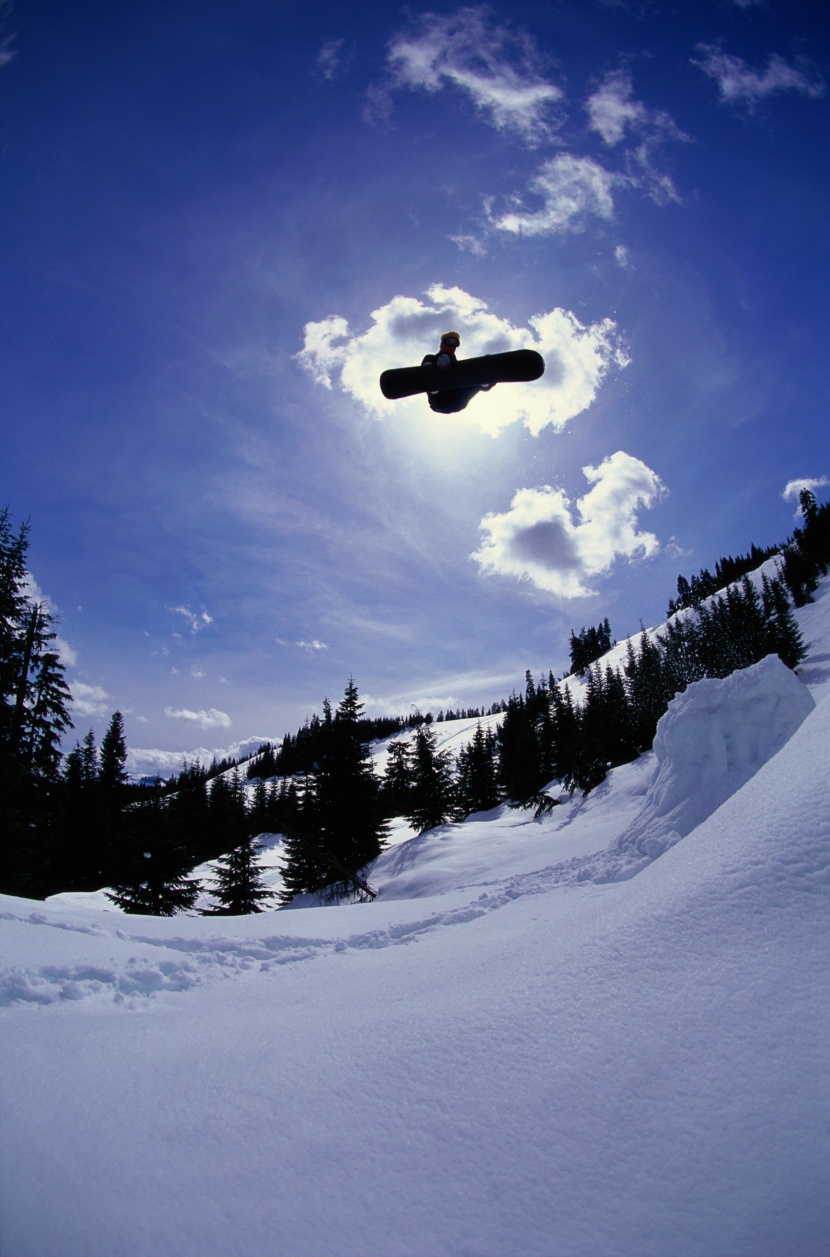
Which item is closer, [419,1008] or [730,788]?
[419,1008]

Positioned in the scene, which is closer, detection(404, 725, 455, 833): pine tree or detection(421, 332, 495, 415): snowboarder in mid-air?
detection(421, 332, 495, 415): snowboarder in mid-air

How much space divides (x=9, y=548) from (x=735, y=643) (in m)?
58.8

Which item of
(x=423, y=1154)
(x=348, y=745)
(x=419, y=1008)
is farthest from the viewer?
(x=348, y=745)

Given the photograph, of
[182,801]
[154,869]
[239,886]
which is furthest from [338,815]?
[182,801]

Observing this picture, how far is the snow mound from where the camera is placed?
9586 mm

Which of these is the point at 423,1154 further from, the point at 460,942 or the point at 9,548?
the point at 9,548

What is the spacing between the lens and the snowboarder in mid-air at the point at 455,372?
3635 mm

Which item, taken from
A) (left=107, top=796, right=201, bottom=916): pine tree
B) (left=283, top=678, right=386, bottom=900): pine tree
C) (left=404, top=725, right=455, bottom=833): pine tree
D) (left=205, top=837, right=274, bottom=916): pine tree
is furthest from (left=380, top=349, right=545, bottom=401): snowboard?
(left=404, top=725, right=455, bottom=833): pine tree

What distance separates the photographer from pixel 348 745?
24.9m

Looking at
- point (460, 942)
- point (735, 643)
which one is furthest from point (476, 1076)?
point (735, 643)

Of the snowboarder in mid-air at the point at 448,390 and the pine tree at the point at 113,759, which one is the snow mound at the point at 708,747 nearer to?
the snowboarder in mid-air at the point at 448,390

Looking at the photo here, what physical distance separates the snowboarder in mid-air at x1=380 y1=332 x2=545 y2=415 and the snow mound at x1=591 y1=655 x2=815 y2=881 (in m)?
8.24

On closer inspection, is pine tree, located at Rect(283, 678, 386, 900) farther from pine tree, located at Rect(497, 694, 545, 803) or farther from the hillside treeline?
pine tree, located at Rect(497, 694, 545, 803)

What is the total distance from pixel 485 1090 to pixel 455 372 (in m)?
4.24
